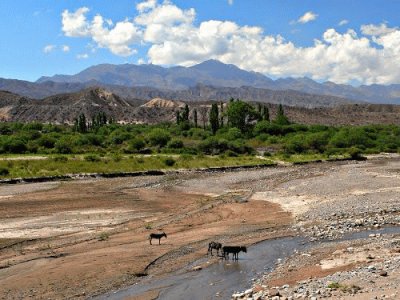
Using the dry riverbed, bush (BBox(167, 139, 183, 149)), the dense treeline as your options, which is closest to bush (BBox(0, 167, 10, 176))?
the dry riverbed

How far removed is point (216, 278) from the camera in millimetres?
19203

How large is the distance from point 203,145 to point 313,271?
73357 millimetres

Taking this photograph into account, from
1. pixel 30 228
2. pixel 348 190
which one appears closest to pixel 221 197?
pixel 348 190

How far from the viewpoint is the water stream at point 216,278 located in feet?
57.4

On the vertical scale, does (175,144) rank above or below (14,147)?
below

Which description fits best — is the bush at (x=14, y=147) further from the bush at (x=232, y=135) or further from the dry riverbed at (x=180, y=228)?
the bush at (x=232, y=135)

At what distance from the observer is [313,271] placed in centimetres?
1908

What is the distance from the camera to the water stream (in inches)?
689

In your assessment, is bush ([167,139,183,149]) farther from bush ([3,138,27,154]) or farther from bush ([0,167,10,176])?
bush ([0,167,10,176])

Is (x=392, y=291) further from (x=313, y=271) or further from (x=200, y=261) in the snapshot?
(x=200, y=261)

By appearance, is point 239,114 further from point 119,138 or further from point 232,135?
point 119,138

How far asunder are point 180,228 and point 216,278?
10.5 meters

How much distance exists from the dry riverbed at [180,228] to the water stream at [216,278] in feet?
1.99

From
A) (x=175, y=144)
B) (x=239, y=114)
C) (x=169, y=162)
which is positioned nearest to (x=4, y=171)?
(x=169, y=162)
